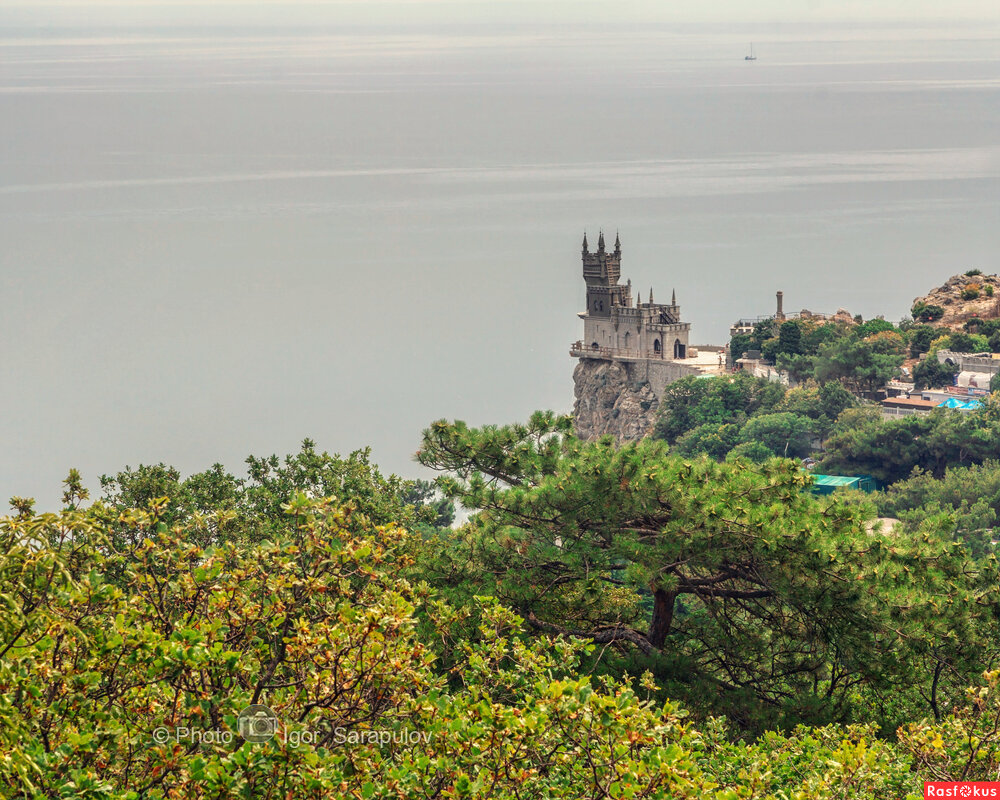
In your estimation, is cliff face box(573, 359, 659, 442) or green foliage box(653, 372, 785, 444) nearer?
green foliage box(653, 372, 785, 444)

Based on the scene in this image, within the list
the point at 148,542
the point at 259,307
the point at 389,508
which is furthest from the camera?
the point at 259,307

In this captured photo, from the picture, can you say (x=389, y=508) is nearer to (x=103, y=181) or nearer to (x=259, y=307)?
(x=259, y=307)

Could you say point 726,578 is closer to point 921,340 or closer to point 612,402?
point 921,340

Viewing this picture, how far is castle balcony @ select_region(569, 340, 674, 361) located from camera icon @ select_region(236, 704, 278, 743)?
5005 centimetres

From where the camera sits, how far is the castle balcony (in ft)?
184

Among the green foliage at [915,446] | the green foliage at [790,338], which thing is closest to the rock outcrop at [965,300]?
the green foliage at [790,338]

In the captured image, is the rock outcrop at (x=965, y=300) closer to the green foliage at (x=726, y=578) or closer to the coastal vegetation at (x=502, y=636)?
the coastal vegetation at (x=502, y=636)

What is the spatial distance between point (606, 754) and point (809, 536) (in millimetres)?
5195

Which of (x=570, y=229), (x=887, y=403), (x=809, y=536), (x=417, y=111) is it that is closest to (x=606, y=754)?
(x=809, y=536)

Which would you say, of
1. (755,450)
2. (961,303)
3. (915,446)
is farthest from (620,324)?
(915,446)

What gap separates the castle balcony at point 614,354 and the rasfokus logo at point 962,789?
48623mm

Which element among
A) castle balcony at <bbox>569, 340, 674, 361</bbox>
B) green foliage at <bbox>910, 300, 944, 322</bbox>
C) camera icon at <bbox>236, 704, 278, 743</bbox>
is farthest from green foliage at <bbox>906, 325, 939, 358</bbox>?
camera icon at <bbox>236, 704, 278, 743</bbox>

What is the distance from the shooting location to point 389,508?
63.4 ft

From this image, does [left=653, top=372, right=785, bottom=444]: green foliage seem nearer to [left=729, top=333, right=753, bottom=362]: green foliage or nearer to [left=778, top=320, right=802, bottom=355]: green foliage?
[left=778, top=320, right=802, bottom=355]: green foliage
